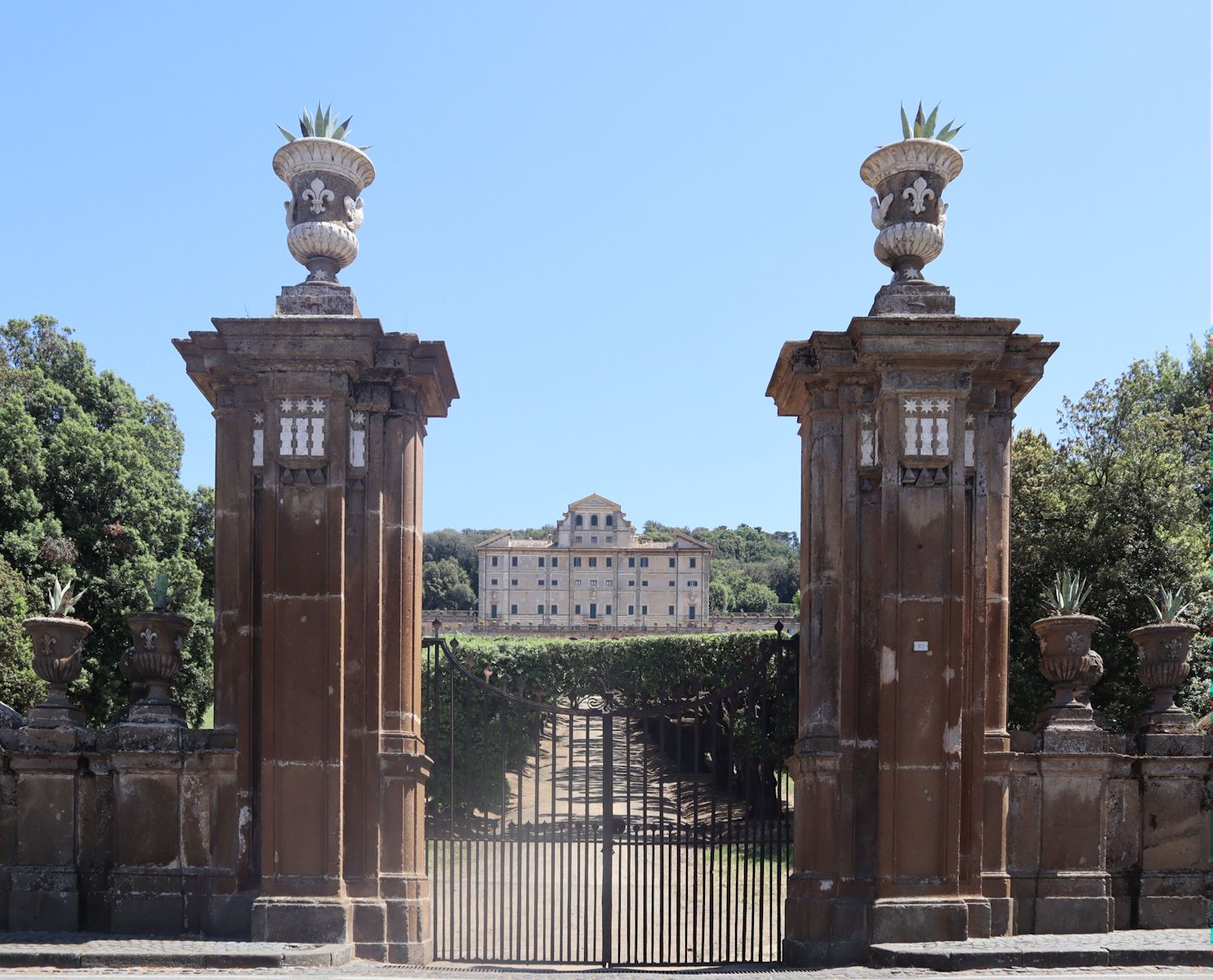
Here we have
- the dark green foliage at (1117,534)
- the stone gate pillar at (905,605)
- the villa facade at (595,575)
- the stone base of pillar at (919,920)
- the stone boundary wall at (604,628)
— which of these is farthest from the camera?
the villa facade at (595,575)

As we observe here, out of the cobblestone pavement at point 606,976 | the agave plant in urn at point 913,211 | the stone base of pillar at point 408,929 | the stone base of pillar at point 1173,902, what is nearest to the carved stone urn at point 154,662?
the cobblestone pavement at point 606,976

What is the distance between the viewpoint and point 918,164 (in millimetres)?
9227

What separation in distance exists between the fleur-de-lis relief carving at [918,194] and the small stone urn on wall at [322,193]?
4406 millimetres

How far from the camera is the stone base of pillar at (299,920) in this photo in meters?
8.55

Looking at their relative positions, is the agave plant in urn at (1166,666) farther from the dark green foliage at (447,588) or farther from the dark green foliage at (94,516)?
the dark green foliage at (447,588)

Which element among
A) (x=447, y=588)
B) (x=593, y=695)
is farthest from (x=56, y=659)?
(x=447, y=588)

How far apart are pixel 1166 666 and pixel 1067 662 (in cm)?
88

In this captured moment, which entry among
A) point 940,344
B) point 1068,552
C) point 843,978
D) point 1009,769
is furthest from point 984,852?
point 1068,552

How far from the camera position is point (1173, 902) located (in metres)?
9.21

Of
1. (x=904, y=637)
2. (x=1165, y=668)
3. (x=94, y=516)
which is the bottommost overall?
(x=1165, y=668)

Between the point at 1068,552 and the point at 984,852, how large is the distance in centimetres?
1274

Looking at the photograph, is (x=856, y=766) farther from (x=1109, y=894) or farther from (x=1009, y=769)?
(x=1109, y=894)

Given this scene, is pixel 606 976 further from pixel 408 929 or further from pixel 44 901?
pixel 44 901

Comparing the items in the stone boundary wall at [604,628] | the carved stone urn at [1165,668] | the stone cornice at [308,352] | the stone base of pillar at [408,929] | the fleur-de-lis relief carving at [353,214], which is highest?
the fleur-de-lis relief carving at [353,214]
